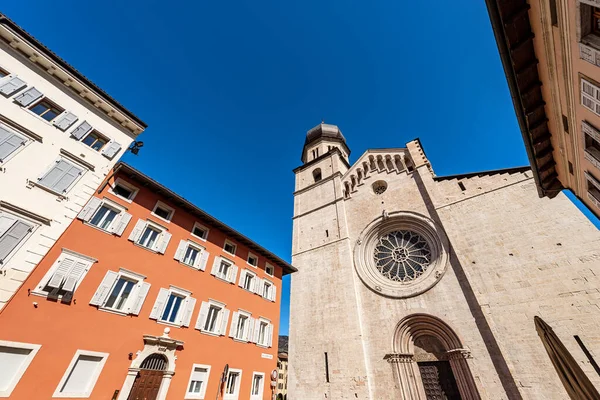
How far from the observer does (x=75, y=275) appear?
8.91m

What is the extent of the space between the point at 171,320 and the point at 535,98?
52.9ft

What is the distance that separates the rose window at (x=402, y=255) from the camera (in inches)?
716

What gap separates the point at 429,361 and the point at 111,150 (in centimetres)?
2129

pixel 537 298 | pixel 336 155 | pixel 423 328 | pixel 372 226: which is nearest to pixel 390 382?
pixel 423 328

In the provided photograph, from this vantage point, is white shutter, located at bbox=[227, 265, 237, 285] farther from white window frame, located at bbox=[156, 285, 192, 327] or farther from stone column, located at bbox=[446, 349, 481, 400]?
stone column, located at bbox=[446, 349, 481, 400]

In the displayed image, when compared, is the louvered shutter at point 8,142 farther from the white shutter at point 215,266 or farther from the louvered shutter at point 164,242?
the white shutter at point 215,266

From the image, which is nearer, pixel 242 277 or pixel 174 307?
pixel 174 307

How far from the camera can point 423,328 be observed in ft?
51.9

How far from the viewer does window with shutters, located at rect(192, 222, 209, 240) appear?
14535 millimetres

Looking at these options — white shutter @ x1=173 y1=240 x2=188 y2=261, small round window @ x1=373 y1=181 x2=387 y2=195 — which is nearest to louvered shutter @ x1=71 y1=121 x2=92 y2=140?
white shutter @ x1=173 y1=240 x2=188 y2=261

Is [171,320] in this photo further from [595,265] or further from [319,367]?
[595,265]

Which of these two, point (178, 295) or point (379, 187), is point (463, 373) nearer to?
point (379, 187)

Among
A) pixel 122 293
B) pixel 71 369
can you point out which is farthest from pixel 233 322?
pixel 71 369

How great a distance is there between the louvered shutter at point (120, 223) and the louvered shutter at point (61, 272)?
1.90 meters
